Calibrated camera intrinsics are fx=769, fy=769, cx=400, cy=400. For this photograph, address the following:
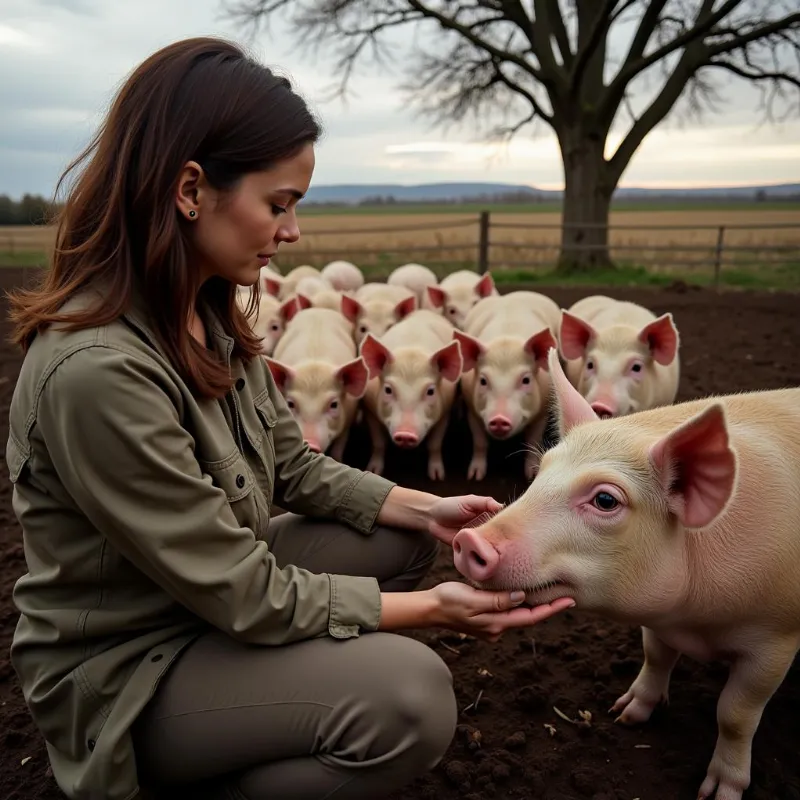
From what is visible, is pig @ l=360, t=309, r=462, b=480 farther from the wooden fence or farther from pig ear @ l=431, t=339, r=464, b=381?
the wooden fence

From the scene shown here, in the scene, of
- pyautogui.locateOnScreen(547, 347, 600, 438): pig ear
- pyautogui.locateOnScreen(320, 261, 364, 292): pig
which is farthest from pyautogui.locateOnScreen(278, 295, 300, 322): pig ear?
pyautogui.locateOnScreen(547, 347, 600, 438): pig ear

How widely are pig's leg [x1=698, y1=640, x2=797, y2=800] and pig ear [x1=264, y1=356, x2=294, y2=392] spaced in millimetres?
3233

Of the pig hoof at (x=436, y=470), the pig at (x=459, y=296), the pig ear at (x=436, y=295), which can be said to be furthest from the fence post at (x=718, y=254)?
the pig hoof at (x=436, y=470)

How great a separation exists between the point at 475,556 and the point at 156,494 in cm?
80

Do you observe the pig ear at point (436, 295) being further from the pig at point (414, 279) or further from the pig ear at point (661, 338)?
the pig ear at point (661, 338)

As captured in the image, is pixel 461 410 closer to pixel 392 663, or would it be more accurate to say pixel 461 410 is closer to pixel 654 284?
pixel 392 663

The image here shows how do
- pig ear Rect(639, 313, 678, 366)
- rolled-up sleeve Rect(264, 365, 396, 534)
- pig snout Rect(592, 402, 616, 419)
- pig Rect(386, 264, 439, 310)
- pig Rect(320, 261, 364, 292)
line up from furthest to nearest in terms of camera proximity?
pig Rect(320, 261, 364, 292)
pig Rect(386, 264, 439, 310)
pig ear Rect(639, 313, 678, 366)
pig snout Rect(592, 402, 616, 419)
rolled-up sleeve Rect(264, 365, 396, 534)

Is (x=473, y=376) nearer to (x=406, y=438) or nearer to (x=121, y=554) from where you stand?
(x=406, y=438)

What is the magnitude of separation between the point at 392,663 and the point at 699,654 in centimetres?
110

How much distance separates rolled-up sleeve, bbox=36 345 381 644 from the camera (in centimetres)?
167

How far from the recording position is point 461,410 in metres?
6.63

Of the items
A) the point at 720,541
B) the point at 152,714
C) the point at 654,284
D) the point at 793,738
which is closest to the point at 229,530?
the point at 152,714

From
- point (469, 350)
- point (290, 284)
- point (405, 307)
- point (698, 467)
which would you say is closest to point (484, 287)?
point (405, 307)

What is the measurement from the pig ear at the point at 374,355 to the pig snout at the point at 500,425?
2.90 feet
